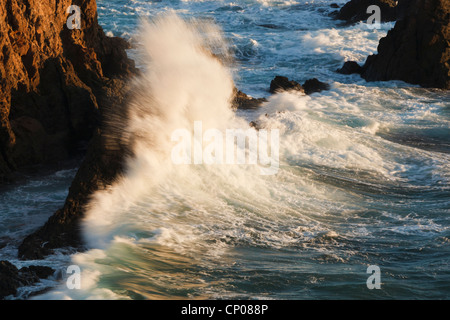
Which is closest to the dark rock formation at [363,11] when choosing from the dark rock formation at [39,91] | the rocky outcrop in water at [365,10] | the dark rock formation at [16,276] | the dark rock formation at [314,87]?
the rocky outcrop in water at [365,10]

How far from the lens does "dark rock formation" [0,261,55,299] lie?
5504 mm

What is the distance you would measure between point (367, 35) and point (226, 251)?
2125 centimetres

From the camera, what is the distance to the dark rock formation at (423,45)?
1747 centimetres

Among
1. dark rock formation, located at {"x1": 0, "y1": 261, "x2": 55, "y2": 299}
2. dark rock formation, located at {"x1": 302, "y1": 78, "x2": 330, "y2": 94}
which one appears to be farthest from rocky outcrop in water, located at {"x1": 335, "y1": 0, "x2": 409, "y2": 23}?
dark rock formation, located at {"x1": 0, "y1": 261, "x2": 55, "y2": 299}

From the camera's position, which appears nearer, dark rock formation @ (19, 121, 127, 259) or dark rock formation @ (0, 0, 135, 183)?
dark rock formation @ (19, 121, 127, 259)

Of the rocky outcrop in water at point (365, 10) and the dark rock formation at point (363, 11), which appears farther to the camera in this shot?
the dark rock formation at point (363, 11)

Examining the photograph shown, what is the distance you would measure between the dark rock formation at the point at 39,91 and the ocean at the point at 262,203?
0.68 metres

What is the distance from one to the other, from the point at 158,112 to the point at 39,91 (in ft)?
7.40

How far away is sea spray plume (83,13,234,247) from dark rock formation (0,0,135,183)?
1114 millimetres

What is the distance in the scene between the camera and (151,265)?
6.59 meters

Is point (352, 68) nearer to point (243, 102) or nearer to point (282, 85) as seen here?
point (282, 85)

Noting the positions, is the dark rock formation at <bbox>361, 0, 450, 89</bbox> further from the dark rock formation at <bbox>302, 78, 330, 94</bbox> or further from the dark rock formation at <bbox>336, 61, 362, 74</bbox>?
the dark rock formation at <bbox>302, 78, 330, 94</bbox>

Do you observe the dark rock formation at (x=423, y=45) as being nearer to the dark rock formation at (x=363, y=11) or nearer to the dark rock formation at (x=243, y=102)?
the dark rock formation at (x=243, y=102)

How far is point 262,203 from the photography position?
8.89 m
